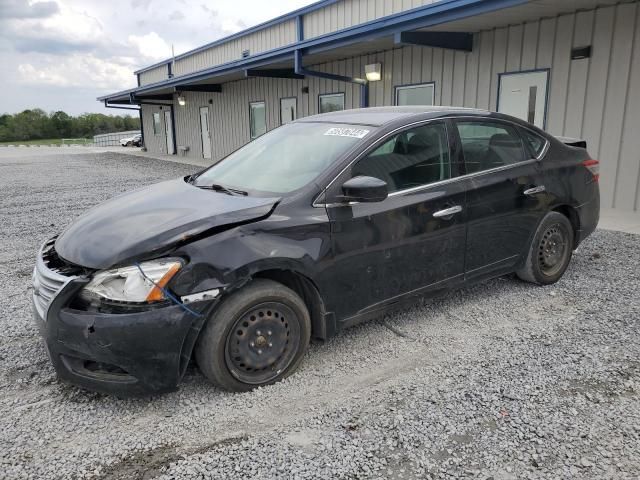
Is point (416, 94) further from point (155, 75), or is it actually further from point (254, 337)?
point (155, 75)

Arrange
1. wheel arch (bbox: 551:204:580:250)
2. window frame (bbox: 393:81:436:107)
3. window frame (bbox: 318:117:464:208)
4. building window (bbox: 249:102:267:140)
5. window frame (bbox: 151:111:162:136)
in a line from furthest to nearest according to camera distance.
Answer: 1. window frame (bbox: 151:111:162:136)
2. building window (bbox: 249:102:267:140)
3. window frame (bbox: 393:81:436:107)
4. wheel arch (bbox: 551:204:580:250)
5. window frame (bbox: 318:117:464:208)

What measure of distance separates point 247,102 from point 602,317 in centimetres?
1571

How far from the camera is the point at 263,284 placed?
111 inches

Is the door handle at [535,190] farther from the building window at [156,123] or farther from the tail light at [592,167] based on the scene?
the building window at [156,123]

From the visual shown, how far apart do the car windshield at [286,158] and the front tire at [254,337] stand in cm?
72

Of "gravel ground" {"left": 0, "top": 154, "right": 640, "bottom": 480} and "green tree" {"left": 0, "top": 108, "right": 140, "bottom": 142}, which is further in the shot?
"green tree" {"left": 0, "top": 108, "right": 140, "bottom": 142}

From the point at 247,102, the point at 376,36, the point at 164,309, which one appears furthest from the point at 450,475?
the point at 247,102

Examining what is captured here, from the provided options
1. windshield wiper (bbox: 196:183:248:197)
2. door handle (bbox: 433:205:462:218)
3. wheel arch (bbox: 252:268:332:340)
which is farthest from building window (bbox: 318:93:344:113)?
wheel arch (bbox: 252:268:332:340)

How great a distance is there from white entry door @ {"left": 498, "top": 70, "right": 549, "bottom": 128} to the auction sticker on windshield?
20.0ft

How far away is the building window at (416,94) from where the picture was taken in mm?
10398

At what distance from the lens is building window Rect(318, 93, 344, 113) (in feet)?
43.4

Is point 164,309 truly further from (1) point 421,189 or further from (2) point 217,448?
(1) point 421,189

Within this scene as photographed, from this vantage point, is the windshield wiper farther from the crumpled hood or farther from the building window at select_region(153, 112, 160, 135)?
the building window at select_region(153, 112, 160, 135)

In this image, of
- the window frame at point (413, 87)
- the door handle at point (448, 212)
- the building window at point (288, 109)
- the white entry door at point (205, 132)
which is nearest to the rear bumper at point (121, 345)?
the door handle at point (448, 212)
